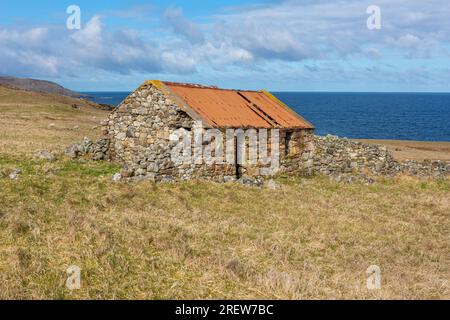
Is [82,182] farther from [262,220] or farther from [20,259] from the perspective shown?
[20,259]

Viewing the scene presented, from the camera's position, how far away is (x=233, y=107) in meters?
22.4

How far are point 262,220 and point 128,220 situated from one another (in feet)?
13.2

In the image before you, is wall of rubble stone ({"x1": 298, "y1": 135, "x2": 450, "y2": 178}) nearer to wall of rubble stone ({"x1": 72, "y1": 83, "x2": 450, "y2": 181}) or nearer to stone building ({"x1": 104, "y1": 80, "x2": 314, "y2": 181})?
wall of rubble stone ({"x1": 72, "y1": 83, "x2": 450, "y2": 181})

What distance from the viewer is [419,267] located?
10.4m

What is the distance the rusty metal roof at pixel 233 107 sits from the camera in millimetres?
20047

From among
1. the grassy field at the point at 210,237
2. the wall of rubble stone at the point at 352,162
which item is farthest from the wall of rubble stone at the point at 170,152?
the grassy field at the point at 210,237

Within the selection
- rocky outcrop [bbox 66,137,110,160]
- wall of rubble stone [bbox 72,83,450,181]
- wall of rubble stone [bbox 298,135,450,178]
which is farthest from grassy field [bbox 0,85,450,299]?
wall of rubble stone [bbox 298,135,450,178]

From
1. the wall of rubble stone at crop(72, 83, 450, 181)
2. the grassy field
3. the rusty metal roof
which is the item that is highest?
the rusty metal roof

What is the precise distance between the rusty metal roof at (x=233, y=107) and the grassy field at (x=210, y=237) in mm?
3534

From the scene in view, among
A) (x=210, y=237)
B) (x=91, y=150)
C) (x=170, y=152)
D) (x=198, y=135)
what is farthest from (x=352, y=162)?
(x=210, y=237)

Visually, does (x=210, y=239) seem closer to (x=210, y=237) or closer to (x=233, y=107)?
(x=210, y=237)

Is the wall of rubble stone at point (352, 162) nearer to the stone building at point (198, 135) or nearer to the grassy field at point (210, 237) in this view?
the stone building at point (198, 135)

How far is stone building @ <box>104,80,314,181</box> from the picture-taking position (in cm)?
1805
